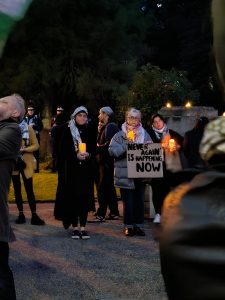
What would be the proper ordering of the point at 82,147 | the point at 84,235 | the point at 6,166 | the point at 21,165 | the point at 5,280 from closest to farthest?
the point at 5,280 → the point at 6,166 → the point at 82,147 → the point at 84,235 → the point at 21,165

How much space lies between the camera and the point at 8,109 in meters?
6.54

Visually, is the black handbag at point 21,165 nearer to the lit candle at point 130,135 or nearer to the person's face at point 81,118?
the person's face at point 81,118

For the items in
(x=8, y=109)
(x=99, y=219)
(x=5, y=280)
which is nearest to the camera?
(x=5, y=280)

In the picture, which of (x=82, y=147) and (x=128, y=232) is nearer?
(x=82, y=147)

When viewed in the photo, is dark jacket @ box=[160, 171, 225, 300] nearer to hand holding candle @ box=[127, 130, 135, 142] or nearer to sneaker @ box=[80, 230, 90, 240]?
sneaker @ box=[80, 230, 90, 240]

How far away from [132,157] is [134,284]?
3.18m

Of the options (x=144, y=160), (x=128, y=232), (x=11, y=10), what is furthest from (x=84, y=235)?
(x=11, y=10)

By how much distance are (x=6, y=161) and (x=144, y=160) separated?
4.06m

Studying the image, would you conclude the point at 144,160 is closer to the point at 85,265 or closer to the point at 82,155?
the point at 82,155

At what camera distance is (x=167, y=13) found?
40438 mm

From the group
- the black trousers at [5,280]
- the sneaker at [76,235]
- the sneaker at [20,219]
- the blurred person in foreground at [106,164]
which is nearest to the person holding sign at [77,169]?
the sneaker at [76,235]

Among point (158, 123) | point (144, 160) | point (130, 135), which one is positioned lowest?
point (144, 160)

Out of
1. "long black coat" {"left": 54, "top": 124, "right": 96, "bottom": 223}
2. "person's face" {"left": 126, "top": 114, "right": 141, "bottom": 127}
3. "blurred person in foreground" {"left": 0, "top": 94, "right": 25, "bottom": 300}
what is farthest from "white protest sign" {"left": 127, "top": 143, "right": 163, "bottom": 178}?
"blurred person in foreground" {"left": 0, "top": 94, "right": 25, "bottom": 300}

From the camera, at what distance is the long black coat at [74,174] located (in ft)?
30.7
